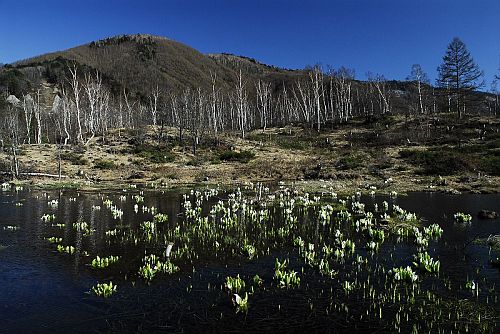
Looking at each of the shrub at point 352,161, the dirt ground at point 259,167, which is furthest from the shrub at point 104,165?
the shrub at point 352,161

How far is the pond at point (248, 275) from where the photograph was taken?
8.21 m

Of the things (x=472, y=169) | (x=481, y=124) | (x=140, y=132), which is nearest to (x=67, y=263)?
(x=472, y=169)

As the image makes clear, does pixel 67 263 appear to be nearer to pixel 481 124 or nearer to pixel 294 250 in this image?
pixel 294 250

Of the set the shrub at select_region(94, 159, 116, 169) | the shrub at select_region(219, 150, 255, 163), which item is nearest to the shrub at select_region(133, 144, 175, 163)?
the shrub at select_region(94, 159, 116, 169)

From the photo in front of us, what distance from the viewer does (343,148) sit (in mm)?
61344

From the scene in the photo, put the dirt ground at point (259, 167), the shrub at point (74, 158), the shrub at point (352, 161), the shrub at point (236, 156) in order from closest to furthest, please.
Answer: the dirt ground at point (259, 167) → the shrub at point (352, 161) → the shrub at point (74, 158) → the shrub at point (236, 156)

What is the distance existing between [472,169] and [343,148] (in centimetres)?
2257

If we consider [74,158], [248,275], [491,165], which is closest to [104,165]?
[74,158]

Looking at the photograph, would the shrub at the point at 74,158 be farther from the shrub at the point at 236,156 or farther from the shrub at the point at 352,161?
the shrub at the point at 352,161

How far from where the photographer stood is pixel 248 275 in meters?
11.1

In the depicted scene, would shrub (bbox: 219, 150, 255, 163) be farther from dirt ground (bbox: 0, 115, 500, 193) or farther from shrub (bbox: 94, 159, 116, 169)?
shrub (bbox: 94, 159, 116, 169)

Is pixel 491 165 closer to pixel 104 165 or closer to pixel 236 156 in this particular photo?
pixel 236 156

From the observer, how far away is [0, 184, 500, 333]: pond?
8211mm

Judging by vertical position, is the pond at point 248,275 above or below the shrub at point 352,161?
below
